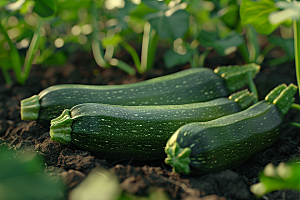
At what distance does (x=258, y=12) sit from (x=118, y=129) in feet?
5.26

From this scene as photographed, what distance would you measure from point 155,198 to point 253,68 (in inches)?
64.8

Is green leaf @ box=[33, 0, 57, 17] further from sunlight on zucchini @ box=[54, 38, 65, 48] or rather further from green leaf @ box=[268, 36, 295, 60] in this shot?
green leaf @ box=[268, 36, 295, 60]

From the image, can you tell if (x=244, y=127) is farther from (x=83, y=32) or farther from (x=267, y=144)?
(x=83, y=32)

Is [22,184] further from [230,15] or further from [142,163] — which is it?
[230,15]

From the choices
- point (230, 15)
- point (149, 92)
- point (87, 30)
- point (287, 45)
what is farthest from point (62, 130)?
point (287, 45)

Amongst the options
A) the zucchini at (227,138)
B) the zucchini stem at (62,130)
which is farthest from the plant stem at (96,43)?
the zucchini at (227,138)

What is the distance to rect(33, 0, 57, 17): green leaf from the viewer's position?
248 centimetres

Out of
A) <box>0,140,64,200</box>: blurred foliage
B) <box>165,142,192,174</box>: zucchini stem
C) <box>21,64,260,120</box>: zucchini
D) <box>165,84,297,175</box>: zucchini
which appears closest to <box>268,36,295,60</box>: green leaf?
<box>21,64,260,120</box>: zucchini

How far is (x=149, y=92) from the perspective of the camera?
2.15m

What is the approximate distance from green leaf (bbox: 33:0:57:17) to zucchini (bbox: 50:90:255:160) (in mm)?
1307

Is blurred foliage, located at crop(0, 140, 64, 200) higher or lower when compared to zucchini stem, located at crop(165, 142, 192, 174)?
higher

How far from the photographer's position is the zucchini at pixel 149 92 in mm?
2039

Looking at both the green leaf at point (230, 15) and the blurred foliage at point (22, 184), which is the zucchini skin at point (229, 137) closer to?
the blurred foliage at point (22, 184)

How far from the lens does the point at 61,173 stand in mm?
1536
